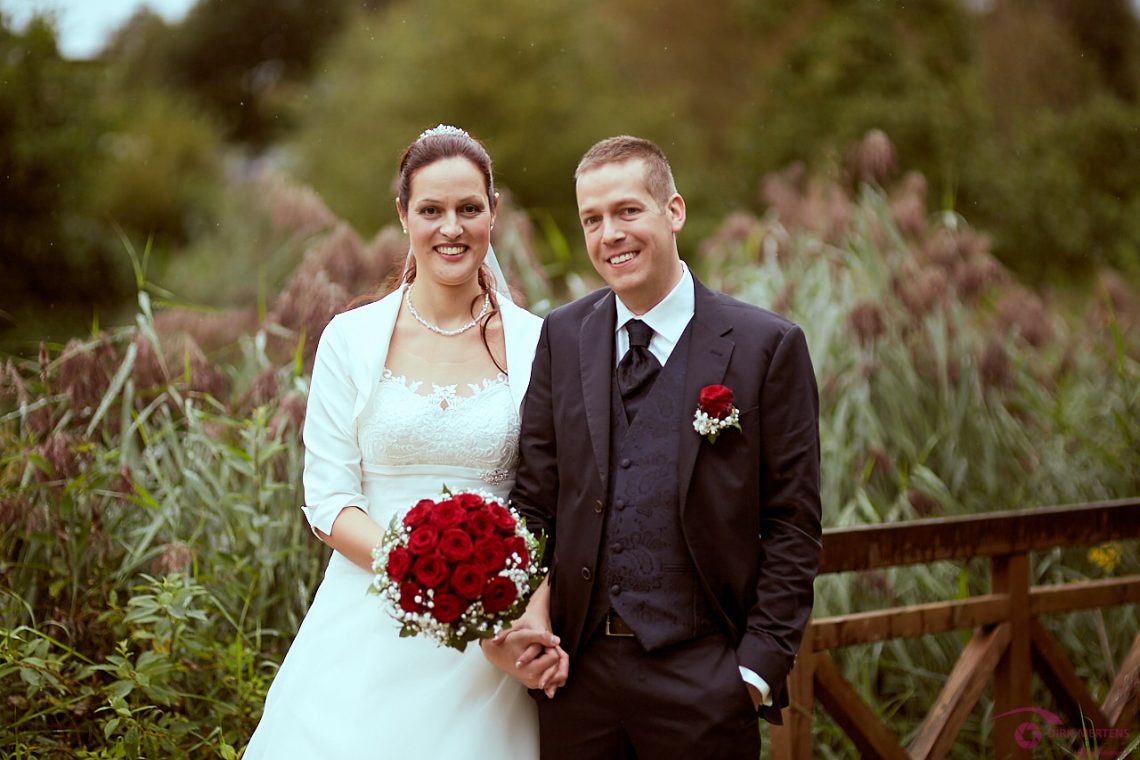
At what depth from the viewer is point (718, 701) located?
8.09ft

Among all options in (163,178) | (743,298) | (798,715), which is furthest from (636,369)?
(163,178)

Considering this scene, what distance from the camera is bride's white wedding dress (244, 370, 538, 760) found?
8.91 feet

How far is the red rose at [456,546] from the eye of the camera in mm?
2281

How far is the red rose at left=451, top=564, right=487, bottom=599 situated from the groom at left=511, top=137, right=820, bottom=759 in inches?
14.4

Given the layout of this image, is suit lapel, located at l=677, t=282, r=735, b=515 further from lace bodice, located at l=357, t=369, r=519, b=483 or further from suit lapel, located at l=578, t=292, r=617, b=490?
lace bodice, located at l=357, t=369, r=519, b=483

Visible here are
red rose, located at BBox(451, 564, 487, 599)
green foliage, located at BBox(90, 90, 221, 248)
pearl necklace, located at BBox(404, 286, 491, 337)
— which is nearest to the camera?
red rose, located at BBox(451, 564, 487, 599)

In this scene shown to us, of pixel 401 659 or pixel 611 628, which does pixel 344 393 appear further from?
pixel 611 628

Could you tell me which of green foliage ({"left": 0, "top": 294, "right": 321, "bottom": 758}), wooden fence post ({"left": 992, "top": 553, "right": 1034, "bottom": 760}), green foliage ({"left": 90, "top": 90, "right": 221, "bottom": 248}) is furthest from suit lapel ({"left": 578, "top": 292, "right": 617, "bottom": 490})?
green foliage ({"left": 90, "top": 90, "right": 221, "bottom": 248})

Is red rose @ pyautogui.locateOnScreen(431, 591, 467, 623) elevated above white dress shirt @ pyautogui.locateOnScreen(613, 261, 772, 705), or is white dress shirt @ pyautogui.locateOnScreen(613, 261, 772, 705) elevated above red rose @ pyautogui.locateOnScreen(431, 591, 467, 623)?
white dress shirt @ pyautogui.locateOnScreen(613, 261, 772, 705)

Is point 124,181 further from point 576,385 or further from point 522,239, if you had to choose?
point 576,385

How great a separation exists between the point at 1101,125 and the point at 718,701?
42.4ft

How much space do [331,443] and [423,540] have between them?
0.73 metres

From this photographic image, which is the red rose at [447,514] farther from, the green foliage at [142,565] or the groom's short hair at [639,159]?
the green foliage at [142,565]

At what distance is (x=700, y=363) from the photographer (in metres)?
2.59
